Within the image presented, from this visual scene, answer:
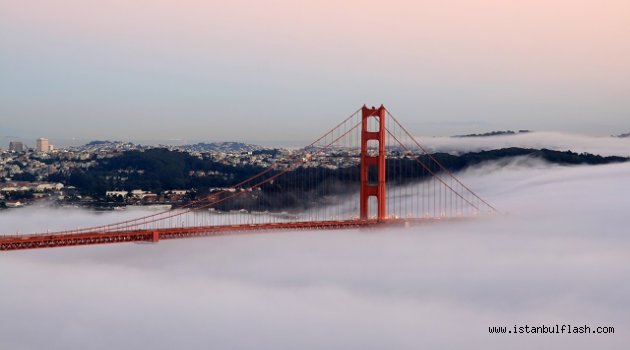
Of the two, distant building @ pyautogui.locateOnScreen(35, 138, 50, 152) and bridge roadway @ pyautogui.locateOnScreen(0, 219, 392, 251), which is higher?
distant building @ pyautogui.locateOnScreen(35, 138, 50, 152)

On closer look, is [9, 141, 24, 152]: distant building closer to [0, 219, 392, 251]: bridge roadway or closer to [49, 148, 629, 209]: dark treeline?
[49, 148, 629, 209]: dark treeline

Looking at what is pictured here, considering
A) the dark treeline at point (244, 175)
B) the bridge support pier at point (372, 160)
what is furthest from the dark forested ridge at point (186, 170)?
the bridge support pier at point (372, 160)

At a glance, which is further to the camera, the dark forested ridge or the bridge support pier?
the dark forested ridge

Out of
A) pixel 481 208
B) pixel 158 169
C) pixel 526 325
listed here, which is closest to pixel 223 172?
pixel 158 169

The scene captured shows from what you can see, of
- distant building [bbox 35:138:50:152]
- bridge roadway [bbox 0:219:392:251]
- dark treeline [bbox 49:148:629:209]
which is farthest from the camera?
distant building [bbox 35:138:50:152]

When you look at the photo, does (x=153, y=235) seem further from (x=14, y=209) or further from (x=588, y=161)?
(x=588, y=161)

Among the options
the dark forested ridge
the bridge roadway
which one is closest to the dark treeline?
the dark forested ridge
